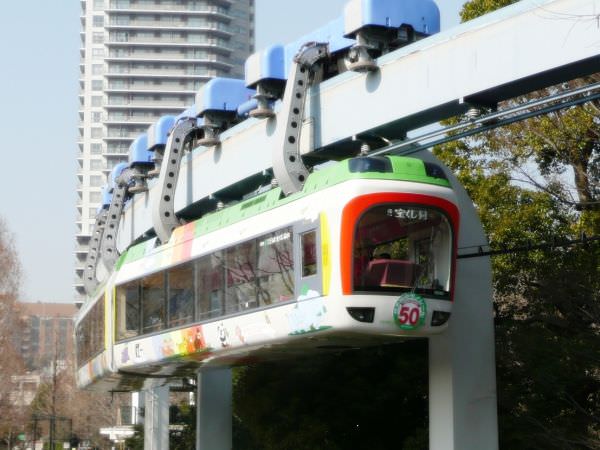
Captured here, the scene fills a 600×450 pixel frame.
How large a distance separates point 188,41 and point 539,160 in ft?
389

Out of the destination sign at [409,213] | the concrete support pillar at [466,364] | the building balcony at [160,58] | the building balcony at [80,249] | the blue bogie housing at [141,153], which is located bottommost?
the concrete support pillar at [466,364]

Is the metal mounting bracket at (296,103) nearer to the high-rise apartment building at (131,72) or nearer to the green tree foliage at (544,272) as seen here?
the green tree foliage at (544,272)

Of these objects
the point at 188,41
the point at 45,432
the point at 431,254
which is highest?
the point at 188,41

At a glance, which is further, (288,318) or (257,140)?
(257,140)

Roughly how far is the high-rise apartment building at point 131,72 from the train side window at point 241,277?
119353 millimetres

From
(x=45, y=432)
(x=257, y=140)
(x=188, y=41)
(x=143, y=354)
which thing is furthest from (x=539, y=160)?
(x=188, y=41)

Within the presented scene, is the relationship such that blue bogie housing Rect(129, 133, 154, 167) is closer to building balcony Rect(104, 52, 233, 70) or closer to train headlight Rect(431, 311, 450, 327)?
train headlight Rect(431, 311, 450, 327)

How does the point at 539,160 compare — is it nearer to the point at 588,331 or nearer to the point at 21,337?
the point at 588,331

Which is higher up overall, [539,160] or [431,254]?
[539,160]

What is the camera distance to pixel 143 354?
20.1 metres

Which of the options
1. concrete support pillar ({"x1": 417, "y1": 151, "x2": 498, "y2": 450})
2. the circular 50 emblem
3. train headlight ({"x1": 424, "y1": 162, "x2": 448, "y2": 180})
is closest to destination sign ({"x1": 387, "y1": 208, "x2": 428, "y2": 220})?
train headlight ({"x1": 424, "y1": 162, "x2": 448, "y2": 180})

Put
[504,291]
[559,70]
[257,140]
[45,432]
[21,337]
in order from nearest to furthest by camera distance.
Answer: [559,70] → [257,140] → [504,291] → [21,337] → [45,432]

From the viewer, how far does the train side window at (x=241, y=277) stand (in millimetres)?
15930

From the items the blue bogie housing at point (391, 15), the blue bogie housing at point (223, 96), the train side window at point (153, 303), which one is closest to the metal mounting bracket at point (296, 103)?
the blue bogie housing at point (391, 15)
